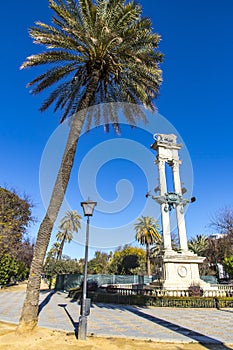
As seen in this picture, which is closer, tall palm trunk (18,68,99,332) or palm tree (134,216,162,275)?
tall palm trunk (18,68,99,332)

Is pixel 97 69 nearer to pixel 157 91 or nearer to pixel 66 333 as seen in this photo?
pixel 157 91

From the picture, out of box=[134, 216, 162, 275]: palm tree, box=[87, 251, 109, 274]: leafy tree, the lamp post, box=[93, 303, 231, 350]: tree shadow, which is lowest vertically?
box=[93, 303, 231, 350]: tree shadow

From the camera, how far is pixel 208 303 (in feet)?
44.4

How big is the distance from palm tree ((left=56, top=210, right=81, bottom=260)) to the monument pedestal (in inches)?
1042

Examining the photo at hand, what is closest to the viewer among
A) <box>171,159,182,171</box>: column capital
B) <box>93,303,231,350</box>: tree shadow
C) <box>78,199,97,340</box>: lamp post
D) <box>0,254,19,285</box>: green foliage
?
<box>93,303,231,350</box>: tree shadow

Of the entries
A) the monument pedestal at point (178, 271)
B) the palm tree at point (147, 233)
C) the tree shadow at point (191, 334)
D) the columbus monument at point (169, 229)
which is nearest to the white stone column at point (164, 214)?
the columbus monument at point (169, 229)

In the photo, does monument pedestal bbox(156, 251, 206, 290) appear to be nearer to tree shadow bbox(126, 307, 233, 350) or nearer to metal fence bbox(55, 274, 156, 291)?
tree shadow bbox(126, 307, 233, 350)

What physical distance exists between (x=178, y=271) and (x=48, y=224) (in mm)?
12459

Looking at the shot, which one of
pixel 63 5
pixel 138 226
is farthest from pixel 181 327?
pixel 138 226

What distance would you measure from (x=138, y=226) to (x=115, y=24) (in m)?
38.8

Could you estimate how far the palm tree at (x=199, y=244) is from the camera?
142 ft

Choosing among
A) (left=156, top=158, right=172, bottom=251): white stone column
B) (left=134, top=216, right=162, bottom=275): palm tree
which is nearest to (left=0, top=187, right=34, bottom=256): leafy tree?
(left=156, top=158, right=172, bottom=251): white stone column

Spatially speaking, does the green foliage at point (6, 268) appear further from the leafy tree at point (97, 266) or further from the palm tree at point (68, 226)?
the leafy tree at point (97, 266)

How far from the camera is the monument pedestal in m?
16.9
